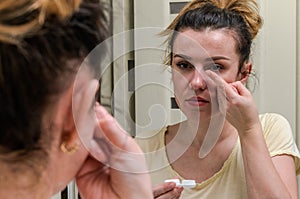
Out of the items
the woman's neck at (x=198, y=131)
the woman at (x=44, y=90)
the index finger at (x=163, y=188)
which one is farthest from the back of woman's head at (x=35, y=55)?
the woman's neck at (x=198, y=131)

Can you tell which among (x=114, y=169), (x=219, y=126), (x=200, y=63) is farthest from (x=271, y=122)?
(x=114, y=169)

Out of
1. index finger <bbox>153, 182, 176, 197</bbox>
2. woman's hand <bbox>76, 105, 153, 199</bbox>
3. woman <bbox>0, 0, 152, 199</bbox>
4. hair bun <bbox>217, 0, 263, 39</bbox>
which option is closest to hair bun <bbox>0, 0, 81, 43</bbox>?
woman <bbox>0, 0, 152, 199</bbox>

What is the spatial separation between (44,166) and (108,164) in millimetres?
101

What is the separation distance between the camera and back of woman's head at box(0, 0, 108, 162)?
0.28 meters

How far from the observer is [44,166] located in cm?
32

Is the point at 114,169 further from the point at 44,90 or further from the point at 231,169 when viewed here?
the point at 231,169

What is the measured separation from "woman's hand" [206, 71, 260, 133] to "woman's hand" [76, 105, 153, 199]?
378 millimetres

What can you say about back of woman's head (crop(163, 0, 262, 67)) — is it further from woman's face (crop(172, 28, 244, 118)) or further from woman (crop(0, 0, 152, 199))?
woman (crop(0, 0, 152, 199))

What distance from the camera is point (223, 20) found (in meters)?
0.82

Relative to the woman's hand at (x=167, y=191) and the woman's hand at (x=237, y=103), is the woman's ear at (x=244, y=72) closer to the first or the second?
the woman's hand at (x=237, y=103)

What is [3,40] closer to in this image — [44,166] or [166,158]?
[44,166]

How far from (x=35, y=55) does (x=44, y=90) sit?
0.02 m

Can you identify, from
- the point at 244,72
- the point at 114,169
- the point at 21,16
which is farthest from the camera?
the point at 244,72

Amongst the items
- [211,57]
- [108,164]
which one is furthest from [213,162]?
[108,164]
